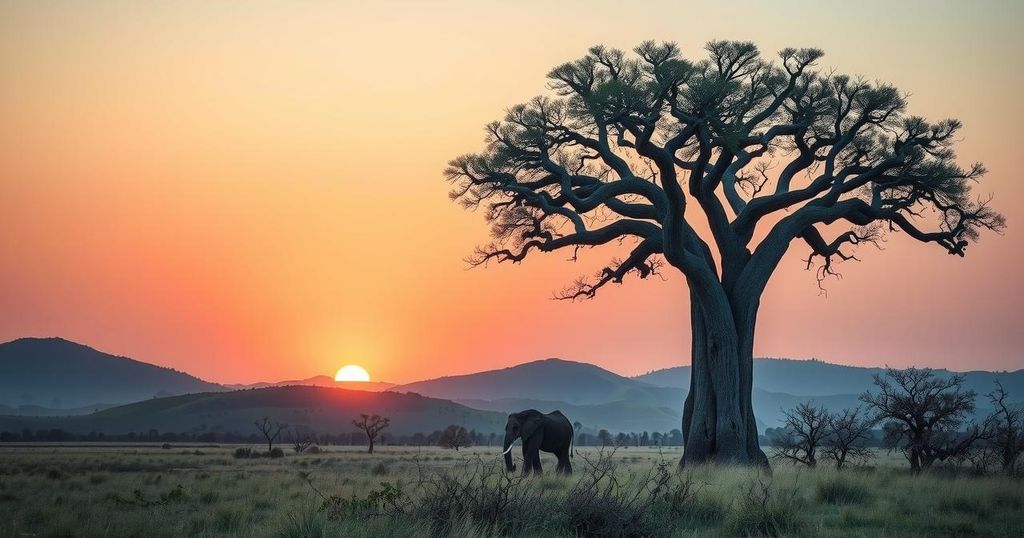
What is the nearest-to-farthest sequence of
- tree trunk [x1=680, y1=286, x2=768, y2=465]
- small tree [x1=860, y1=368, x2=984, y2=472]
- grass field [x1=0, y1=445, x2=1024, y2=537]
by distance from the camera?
grass field [x1=0, y1=445, x2=1024, y2=537]
tree trunk [x1=680, y1=286, x2=768, y2=465]
small tree [x1=860, y1=368, x2=984, y2=472]

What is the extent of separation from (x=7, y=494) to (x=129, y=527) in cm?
954

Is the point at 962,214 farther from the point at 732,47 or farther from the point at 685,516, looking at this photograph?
the point at 685,516

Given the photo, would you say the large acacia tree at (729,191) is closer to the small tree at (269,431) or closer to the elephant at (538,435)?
the elephant at (538,435)

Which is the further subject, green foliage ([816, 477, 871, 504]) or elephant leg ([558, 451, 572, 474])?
elephant leg ([558, 451, 572, 474])

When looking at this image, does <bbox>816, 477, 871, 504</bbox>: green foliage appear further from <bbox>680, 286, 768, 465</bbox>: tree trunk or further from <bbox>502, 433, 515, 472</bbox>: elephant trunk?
<bbox>502, 433, 515, 472</bbox>: elephant trunk

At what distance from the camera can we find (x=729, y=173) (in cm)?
2531

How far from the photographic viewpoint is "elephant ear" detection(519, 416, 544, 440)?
26.2 m

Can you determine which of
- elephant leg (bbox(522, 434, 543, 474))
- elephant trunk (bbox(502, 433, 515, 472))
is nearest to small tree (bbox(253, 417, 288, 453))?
elephant leg (bbox(522, 434, 543, 474))

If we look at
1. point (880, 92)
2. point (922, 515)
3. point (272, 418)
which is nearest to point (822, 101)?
point (880, 92)

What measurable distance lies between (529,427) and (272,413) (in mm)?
133263

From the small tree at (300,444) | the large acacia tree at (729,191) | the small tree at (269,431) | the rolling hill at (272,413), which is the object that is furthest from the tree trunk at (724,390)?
the rolling hill at (272,413)

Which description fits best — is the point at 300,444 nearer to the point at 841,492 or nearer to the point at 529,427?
the point at 529,427

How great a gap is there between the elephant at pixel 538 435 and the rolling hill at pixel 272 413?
11718cm

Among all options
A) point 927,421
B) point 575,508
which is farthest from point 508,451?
point 575,508
